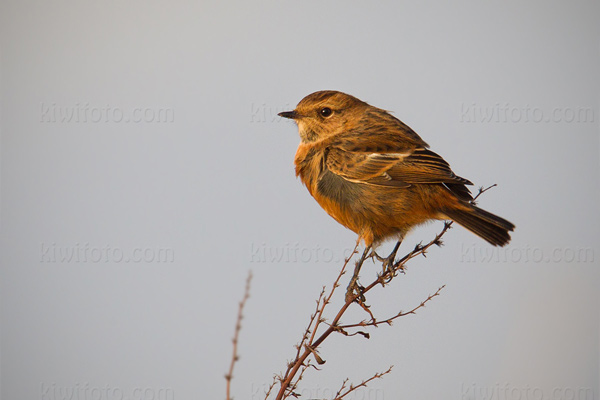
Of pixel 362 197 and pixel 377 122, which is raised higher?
pixel 377 122

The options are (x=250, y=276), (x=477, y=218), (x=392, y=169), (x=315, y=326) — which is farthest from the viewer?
(x=392, y=169)

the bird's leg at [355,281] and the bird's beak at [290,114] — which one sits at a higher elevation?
the bird's beak at [290,114]

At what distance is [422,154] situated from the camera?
4.79 meters

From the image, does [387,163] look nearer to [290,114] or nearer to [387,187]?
[387,187]

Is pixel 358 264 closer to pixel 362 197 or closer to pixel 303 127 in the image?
pixel 362 197

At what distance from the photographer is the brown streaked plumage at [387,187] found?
14.9 feet

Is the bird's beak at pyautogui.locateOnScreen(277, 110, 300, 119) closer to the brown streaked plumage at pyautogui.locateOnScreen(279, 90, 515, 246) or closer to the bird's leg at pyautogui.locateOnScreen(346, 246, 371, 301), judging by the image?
the brown streaked plumage at pyautogui.locateOnScreen(279, 90, 515, 246)

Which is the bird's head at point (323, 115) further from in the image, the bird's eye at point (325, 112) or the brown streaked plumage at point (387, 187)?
the brown streaked plumage at point (387, 187)

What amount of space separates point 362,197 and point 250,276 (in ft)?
8.94

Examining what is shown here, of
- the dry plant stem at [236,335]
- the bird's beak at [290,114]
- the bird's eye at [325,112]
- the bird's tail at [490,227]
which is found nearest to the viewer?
the dry plant stem at [236,335]

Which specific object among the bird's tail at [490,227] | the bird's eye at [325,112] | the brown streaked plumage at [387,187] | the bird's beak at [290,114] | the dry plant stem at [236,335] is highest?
the bird's eye at [325,112]

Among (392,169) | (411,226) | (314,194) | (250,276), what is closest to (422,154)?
(392,169)

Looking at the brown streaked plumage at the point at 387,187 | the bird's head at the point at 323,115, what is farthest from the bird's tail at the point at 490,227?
the bird's head at the point at 323,115

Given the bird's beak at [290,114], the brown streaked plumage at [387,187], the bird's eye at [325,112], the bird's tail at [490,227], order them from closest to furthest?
the bird's tail at [490,227]
the brown streaked plumage at [387,187]
the bird's beak at [290,114]
the bird's eye at [325,112]
